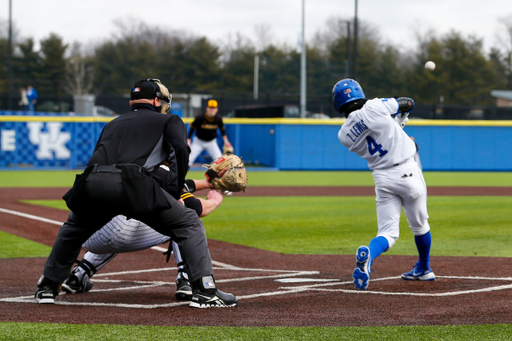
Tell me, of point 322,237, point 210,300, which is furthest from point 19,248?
point 210,300

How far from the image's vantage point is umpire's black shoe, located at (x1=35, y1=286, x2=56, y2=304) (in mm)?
4695

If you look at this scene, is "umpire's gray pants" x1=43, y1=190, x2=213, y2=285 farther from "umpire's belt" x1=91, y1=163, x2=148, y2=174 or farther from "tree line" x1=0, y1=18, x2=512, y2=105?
"tree line" x1=0, y1=18, x2=512, y2=105

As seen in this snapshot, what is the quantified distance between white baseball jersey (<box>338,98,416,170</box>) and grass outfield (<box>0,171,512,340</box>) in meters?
2.07

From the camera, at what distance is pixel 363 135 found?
18.7 feet

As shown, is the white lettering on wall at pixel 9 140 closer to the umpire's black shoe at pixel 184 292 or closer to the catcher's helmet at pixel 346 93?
the catcher's helmet at pixel 346 93

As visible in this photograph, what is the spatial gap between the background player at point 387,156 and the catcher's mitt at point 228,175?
1225mm

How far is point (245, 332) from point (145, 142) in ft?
4.99

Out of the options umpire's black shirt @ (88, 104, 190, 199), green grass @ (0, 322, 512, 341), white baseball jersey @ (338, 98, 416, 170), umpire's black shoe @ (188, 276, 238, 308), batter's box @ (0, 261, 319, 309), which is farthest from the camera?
white baseball jersey @ (338, 98, 416, 170)

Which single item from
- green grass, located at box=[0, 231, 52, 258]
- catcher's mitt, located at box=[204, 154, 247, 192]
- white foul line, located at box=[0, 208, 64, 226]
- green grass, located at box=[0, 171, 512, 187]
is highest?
catcher's mitt, located at box=[204, 154, 247, 192]

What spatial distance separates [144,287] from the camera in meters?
5.61

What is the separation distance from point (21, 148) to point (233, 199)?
13.1 m

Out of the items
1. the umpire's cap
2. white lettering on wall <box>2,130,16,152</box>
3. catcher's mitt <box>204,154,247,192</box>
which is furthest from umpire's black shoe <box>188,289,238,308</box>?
white lettering on wall <box>2,130,16,152</box>

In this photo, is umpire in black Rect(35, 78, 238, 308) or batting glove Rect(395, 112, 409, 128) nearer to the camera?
umpire in black Rect(35, 78, 238, 308)

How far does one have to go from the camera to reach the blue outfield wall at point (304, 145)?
80.3ft
